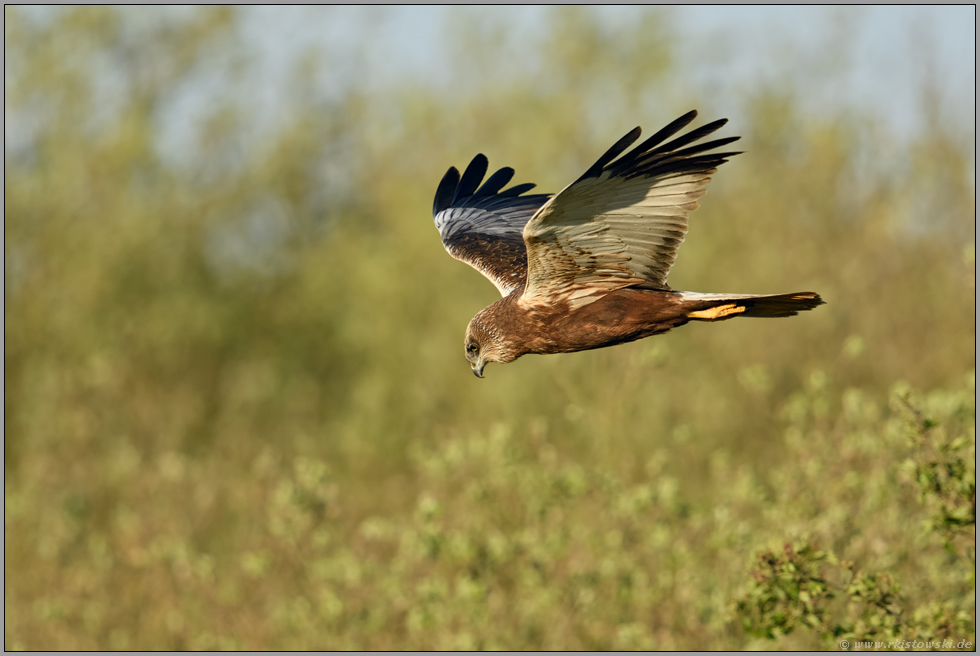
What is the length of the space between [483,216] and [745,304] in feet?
9.58

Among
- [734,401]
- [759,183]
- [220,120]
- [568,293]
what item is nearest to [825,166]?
[759,183]

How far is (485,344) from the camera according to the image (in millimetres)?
5883

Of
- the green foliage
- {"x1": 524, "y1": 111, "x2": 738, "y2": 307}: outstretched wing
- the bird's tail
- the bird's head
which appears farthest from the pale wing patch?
the green foliage

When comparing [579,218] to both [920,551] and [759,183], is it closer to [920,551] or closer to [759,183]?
[920,551]

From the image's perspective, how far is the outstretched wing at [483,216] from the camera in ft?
22.8

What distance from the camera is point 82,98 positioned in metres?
18.0

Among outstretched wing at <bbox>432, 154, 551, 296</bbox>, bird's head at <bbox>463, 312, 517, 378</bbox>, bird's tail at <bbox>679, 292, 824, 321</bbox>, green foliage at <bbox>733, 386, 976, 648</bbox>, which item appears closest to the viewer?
green foliage at <bbox>733, 386, 976, 648</bbox>

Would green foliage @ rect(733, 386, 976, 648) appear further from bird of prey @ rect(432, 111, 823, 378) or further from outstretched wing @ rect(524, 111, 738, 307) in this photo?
outstretched wing @ rect(524, 111, 738, 307)

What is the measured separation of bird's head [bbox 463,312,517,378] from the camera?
5.75m

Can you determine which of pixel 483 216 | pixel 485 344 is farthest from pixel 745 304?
pixel 483 216

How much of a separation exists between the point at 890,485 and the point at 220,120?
15843 millimetres

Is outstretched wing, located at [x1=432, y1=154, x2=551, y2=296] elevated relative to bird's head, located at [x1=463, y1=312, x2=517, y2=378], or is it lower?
elevated

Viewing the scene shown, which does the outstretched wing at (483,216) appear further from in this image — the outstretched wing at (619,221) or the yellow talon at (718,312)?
the yellow talon at (718,312)

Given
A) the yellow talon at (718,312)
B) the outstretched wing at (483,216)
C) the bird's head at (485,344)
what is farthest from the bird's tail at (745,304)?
the outstretched wing at (483,216)
